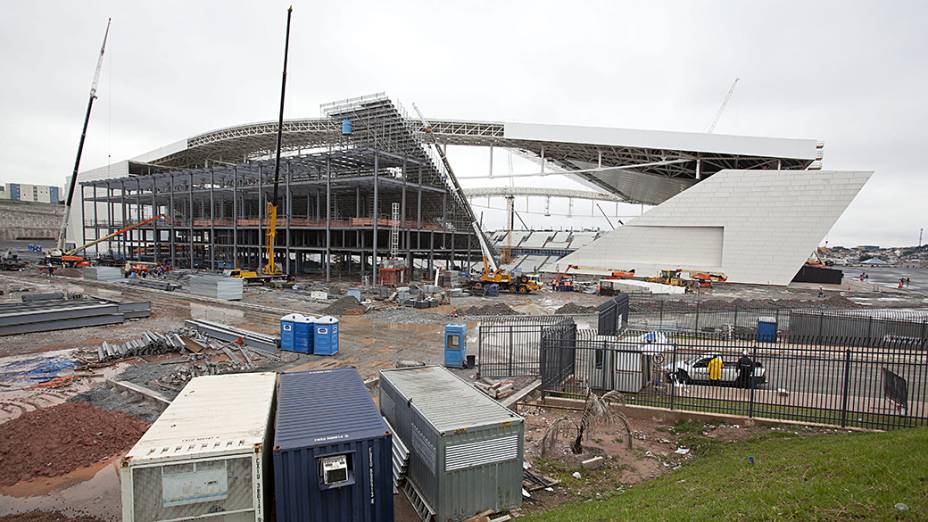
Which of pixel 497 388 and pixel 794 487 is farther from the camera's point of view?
pixel 497 388

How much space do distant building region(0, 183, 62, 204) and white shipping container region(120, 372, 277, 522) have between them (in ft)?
575

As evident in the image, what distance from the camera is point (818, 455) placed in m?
6.70

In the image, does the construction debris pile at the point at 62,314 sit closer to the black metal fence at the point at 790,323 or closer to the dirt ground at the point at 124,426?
the dirt ground at the point at 124,426

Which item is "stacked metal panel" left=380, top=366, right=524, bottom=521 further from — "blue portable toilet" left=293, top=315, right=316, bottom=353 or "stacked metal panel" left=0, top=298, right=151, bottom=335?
"stacked metal panel" left=0, top=298, right=151, bottom=335

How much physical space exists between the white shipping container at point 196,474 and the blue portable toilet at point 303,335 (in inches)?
402

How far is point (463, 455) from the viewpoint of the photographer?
6508 millimetres

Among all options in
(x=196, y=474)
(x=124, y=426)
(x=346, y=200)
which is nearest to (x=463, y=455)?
(x=196, y=474)

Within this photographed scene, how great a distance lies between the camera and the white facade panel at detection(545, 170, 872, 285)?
3956 centimetres

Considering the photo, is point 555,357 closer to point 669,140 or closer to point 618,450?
point 618,450

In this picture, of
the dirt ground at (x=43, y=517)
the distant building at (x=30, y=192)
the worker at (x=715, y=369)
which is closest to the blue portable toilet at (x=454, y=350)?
the worker at (x=715, y=369)

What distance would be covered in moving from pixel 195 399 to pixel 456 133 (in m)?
44.4

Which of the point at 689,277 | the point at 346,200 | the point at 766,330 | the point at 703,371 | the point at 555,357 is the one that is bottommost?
the point at 703,371

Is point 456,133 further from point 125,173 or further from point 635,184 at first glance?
point 125,173

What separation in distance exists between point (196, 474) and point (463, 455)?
3.38 meters
